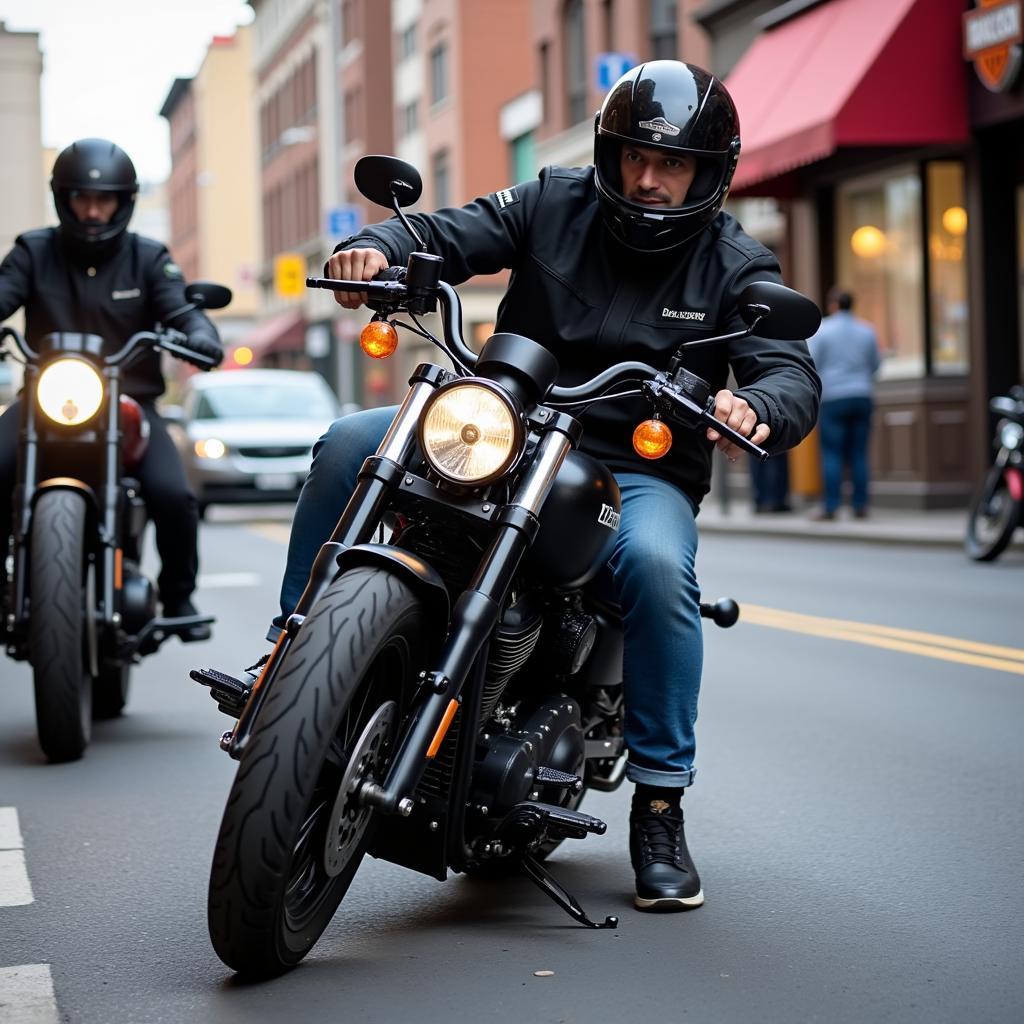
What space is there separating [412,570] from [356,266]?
77 centimetres

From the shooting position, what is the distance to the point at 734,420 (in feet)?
12.3

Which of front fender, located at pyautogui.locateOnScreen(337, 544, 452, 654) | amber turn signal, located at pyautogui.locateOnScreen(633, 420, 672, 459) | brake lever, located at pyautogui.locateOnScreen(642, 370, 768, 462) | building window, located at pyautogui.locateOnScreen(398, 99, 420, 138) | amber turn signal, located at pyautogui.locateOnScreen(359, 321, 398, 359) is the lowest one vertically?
front fender, located at pyautogui.locateOnScreen(337, 544, 452, 654)

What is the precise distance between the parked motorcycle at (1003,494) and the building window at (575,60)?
65.4ft

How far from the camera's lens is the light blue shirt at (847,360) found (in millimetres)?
16828

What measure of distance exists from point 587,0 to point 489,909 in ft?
92.1

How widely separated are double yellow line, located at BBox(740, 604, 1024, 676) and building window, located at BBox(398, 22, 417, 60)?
39.8m

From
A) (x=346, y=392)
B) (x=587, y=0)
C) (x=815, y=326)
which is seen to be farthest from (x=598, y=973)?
(x=346, y=392)

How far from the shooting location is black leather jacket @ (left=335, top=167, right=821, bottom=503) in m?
4.25

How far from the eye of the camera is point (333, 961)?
365 centimetres

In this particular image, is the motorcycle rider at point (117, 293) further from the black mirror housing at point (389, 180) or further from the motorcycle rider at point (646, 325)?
the black mirror housing at point (389, 180)

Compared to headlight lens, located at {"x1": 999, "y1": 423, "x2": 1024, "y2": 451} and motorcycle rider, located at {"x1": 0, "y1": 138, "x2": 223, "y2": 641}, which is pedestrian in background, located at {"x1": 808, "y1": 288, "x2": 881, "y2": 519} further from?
motorcycle rider, located at {"x1": 0, "y1": 138, "x2": 223, "y2": 641}

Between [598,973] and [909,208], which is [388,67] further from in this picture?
[598,973]

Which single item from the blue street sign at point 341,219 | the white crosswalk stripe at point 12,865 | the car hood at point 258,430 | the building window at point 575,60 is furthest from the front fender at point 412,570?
the building window at point 575,60

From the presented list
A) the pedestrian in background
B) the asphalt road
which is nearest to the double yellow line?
the asphalt road
